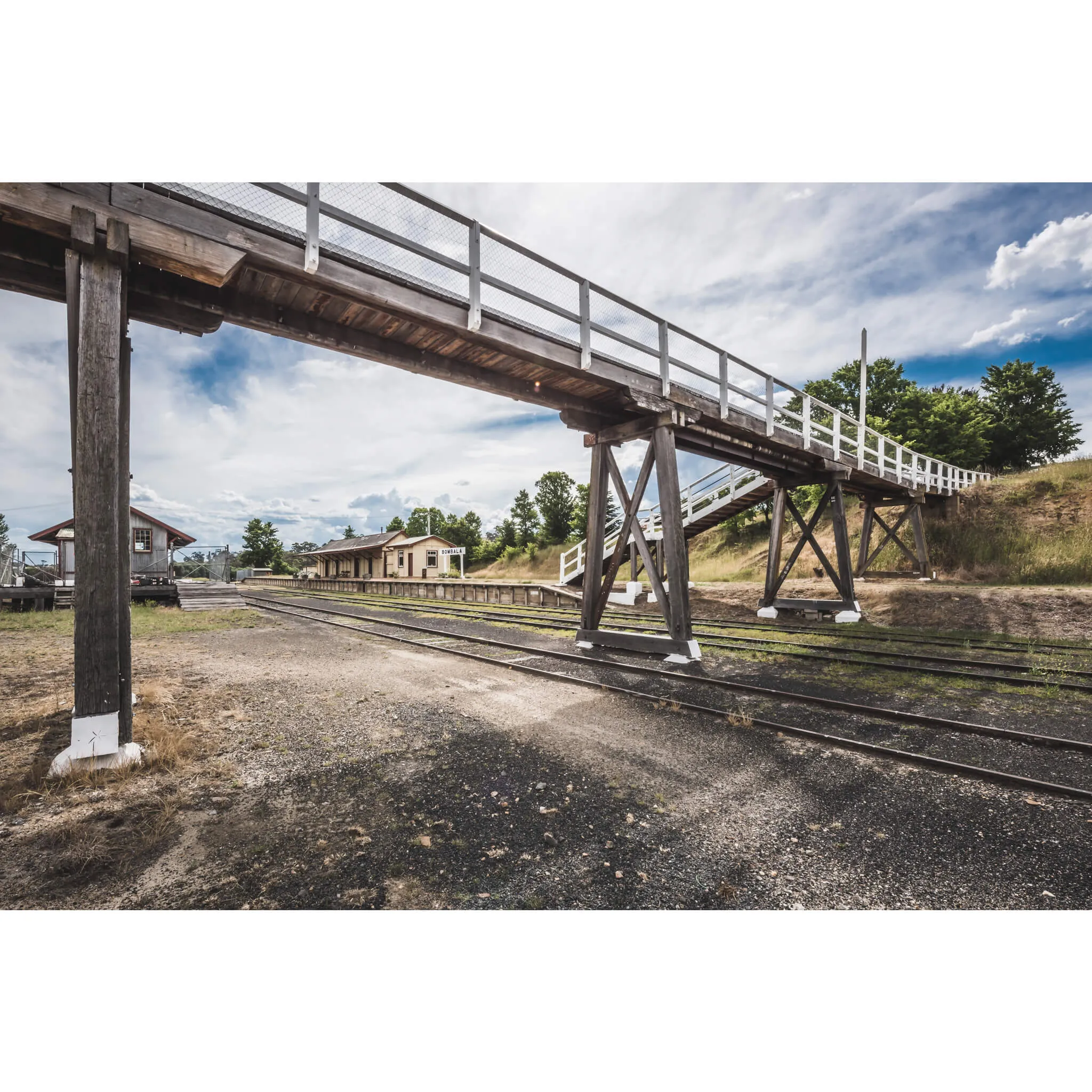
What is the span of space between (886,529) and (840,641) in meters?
10.5

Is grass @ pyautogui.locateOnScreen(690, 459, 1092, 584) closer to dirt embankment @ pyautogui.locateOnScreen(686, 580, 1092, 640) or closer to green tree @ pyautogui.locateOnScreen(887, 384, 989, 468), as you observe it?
dirt embankment @ pyautogui.locateOnScreen(686, 580, 1092, 640)

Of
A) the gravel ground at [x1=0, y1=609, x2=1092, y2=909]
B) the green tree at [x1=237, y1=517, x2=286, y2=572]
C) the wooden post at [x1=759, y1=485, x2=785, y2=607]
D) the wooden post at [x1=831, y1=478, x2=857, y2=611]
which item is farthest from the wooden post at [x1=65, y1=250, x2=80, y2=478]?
the green tree at [x1=237, y1=517, x2=286, y2=572]

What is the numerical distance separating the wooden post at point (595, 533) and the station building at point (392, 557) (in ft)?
93.6

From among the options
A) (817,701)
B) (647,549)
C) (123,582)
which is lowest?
(817,701)

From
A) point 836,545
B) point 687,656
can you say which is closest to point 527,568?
point 836,545

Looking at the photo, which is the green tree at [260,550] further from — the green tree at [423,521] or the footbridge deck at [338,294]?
the footbridge deck at [338,294]

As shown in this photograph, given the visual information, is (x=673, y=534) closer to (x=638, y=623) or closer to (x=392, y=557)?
(x=638, y=623)

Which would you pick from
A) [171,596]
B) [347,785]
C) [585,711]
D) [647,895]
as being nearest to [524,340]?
[585,711]

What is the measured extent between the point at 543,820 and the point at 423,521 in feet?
207

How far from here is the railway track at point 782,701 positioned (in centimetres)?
422

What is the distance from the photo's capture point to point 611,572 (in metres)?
10.3

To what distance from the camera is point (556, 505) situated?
135ft

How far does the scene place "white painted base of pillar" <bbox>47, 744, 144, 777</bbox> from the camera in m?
3.91

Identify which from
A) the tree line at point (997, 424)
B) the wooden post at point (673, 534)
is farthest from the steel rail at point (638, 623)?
the tree line at point (997, 424)
